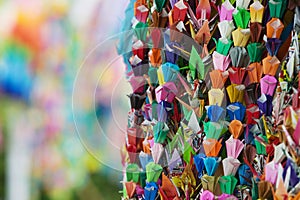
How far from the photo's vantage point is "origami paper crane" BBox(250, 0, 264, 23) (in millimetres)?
502

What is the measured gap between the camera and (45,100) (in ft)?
7.26

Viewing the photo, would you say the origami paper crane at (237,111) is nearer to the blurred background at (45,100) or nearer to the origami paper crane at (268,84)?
the origami paper crane at (268,84)

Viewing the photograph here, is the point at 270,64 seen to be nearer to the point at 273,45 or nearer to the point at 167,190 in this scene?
the point at 273,45

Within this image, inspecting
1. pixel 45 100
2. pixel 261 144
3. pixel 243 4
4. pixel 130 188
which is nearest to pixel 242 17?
pixel 243 4

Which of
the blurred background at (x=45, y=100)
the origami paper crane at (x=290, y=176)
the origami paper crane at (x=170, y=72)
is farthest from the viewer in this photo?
the blurred background at (x=45, y=100)

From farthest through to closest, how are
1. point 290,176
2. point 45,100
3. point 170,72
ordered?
point 45,100 < point 170,72 < point 290,176

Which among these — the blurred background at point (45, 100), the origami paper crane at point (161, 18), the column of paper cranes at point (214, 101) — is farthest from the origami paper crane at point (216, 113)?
the blurred background at point (45, 100)

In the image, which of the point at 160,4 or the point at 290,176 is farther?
the point at 160,4

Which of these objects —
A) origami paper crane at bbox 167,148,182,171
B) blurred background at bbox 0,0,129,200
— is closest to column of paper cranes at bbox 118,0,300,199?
origami paper crane at bbox 167,148,182,171

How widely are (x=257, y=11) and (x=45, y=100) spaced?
178 centimetres

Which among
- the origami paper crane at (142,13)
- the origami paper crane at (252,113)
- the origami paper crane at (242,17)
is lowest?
the origami paper crane at (252,113)

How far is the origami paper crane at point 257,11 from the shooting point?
50cm

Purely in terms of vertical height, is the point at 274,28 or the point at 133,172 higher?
the point at 274,28

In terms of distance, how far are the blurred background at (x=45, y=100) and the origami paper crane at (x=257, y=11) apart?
1.48m
